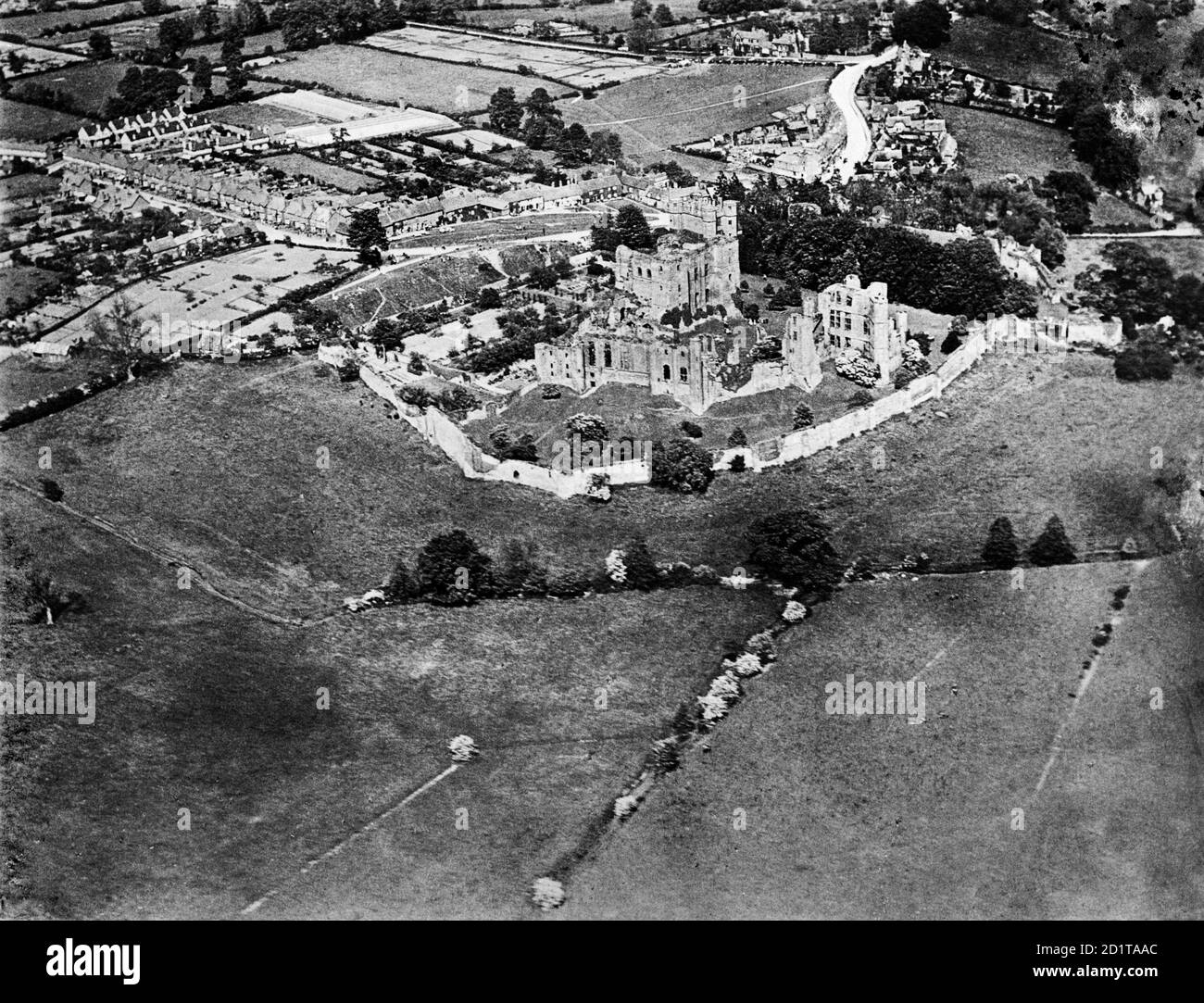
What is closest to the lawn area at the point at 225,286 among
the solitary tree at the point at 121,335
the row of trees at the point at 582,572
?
the solitary tree at the point at 121,335

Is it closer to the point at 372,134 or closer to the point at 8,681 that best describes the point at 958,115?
the point at 372,134

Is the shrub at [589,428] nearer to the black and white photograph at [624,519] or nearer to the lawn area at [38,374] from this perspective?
the black and white photograph at [624,519]

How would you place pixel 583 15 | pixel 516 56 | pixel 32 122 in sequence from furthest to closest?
pixel 583 15 < pixel 516 56 < pixel 32 122

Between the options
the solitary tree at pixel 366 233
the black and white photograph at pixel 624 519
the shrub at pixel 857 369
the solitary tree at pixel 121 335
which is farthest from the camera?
the solitary tree at pixel 366 233

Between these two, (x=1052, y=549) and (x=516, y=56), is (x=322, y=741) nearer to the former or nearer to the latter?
(x=1052, y=549)
